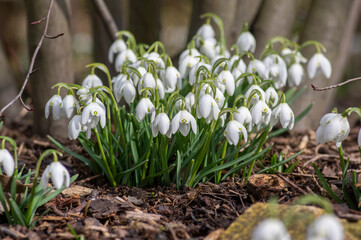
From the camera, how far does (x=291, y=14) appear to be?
11.6 feet

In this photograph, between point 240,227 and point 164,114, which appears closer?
point 240,227

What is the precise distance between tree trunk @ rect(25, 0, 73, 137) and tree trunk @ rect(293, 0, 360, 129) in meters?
1.85

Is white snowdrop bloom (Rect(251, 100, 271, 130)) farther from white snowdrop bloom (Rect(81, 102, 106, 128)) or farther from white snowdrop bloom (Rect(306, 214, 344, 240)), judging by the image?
white snowdrop bloom (Rect(306, 214, 344, 240))

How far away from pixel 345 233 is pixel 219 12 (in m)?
2.06

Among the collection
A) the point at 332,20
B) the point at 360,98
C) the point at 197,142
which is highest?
the point at 332,20

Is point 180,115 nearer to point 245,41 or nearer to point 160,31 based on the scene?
point 245,41

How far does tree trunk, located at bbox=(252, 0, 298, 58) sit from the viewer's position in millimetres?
3432

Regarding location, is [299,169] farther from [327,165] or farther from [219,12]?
[219,12]

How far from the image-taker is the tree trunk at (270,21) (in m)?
3.43

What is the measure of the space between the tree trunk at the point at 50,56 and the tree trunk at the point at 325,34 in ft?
6.06

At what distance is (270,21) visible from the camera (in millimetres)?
3434

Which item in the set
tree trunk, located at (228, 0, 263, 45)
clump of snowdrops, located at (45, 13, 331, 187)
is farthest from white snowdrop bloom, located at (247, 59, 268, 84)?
tree trunk, located at (228, 0, 263, 45)

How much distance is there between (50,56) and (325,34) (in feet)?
7.02

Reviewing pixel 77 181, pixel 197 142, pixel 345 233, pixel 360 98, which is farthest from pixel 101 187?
pixel 360 98
